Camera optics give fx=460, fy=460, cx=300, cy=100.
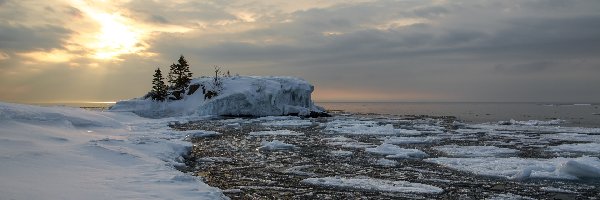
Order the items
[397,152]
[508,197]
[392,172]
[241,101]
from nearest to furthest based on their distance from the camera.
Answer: [508,197], [392,172], [397,152], [241,101]

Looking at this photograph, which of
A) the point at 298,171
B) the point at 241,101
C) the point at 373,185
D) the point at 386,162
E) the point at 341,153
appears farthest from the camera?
the point at 241,101

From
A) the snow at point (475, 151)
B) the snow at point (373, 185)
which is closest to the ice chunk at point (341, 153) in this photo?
the snow at point (475, 151)

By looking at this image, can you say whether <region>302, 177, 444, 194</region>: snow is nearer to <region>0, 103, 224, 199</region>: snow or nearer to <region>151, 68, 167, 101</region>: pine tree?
<region>0, 103, 224, 199</region>: snow

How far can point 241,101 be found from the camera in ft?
245

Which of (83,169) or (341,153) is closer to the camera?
(83,169)

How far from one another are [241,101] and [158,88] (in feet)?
55.1

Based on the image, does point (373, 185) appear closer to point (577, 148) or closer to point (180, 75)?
point (577, 148)

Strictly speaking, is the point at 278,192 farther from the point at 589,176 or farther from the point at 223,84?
the point at 223,84

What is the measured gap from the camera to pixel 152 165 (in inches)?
685

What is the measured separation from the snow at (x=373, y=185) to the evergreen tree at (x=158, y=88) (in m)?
67.8

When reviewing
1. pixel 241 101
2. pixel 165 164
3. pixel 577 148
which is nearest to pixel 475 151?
pixel 577 148

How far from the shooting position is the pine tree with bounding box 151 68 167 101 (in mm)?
79938

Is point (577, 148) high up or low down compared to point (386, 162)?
up

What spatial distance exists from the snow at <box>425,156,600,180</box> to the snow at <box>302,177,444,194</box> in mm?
4215
